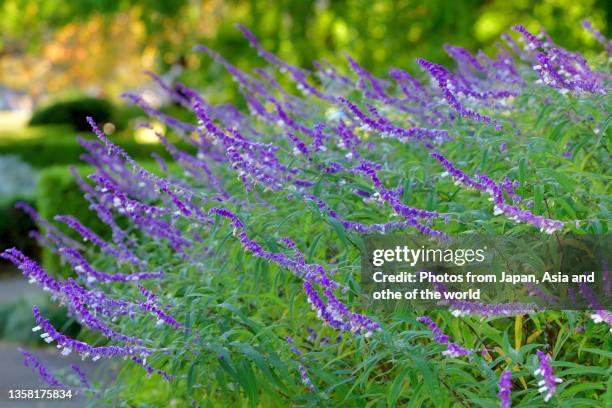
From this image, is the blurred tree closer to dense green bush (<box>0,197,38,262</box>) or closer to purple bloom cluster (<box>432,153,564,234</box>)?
dense green bush (<box>0,197,38,262</box>)

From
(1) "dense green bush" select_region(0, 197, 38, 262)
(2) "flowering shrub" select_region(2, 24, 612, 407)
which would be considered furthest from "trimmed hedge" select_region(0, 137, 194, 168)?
(2) "flowering shrub" select_region(2, 24, 612, 407)

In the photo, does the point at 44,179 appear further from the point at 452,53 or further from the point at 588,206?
the point at 588,206

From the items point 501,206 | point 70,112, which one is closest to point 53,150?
point 70,112

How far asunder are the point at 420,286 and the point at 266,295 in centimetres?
71

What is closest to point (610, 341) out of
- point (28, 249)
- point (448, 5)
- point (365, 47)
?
point (448, 5)

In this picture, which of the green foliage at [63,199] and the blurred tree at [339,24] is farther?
the blurred tree at [339,24]

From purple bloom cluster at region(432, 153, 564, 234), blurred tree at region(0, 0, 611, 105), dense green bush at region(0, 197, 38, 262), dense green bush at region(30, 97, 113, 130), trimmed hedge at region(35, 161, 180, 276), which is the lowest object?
purple bloom cluster at region(432, 153, 564, 234)

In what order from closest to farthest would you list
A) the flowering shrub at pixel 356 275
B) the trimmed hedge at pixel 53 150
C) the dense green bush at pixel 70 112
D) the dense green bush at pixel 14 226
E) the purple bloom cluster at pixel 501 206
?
the purple bloom cluster at pixel 501 206 → the flowering shrub at pixel 356 275 → the dense green bush at pixel 14 226 → the trimmed hedge at pixel 53 150 → the dense green bush at pixel 70 112

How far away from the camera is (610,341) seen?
3.49 metres

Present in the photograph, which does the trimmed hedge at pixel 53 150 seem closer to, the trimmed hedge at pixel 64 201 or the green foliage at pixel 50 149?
the green foliage at pixel 50 149

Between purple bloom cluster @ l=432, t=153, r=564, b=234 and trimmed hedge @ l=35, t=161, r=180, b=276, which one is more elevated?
trimmed hedge @ l=35, t=161, r=180, b=276

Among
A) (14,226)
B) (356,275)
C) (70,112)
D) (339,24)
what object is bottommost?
(356,275)

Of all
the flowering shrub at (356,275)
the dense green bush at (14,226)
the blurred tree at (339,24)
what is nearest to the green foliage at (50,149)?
the blurred tree at (339,24)

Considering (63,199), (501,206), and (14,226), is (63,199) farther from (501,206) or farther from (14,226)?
(501,206)
